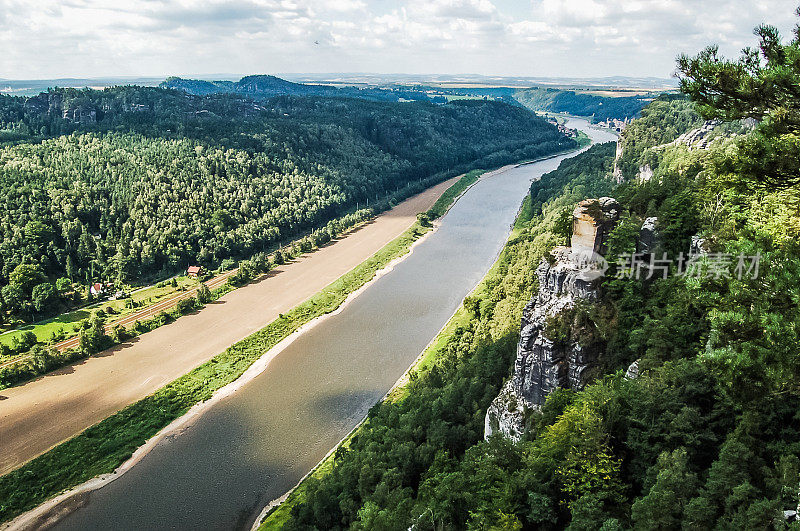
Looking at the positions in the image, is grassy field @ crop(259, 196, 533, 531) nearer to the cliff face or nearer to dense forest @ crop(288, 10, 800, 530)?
dense forest @ crop(288, 10, 800, 530)

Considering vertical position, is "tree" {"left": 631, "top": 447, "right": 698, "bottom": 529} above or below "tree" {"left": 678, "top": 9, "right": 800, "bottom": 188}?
below

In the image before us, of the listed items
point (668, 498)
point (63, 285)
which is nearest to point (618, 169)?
point (668, 498)

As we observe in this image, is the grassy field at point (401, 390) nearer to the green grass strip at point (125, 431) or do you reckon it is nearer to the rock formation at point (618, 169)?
the green grass strip at point (125, 431)

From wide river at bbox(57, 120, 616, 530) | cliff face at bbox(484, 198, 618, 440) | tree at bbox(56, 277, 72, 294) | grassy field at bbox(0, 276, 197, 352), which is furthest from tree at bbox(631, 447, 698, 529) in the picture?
tree at bbox(56, 277, 72, 294)

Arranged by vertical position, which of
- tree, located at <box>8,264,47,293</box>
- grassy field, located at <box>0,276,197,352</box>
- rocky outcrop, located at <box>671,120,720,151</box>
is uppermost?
rocky outcrop, located at <box>671,120,720,151</box>

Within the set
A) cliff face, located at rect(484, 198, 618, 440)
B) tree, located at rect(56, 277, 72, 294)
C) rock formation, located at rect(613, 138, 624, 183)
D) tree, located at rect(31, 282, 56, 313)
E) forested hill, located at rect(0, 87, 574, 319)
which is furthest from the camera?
rock formation, located at rect(613, 138, 624, 183)

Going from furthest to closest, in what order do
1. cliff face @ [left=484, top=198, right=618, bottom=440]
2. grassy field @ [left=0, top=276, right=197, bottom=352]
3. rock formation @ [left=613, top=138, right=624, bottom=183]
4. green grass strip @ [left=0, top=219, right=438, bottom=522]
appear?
rock formation @ [left=613, top=138, right=624, bottom=183], grassy field @ [left=0, top=276, right=197, bottom=352], green grass strip @ [left=0, top=219, right=438, bottom=522], cliff face @ [left=484, top=198, right=618, bottom=440]

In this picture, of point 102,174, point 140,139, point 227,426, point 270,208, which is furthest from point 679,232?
point 140,139
